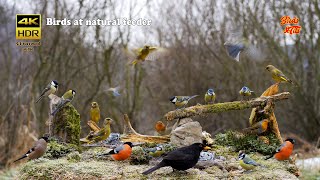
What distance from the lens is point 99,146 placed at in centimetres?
563

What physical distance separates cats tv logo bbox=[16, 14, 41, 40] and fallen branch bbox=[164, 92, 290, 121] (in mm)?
4989

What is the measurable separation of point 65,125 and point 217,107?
A: 187 centimetres

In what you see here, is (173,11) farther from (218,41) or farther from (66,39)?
(66,39)

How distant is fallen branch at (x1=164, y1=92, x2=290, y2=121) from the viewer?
524 centimetres

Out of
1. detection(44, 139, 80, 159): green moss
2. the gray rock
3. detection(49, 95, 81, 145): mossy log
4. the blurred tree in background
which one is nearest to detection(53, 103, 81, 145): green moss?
detection(49, 95, 81, 145): mossy log

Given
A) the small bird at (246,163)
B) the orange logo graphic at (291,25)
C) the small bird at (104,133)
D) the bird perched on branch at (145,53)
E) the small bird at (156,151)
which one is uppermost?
the orange logo graphic at (291,25)

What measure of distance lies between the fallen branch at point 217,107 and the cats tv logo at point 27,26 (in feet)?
16.4

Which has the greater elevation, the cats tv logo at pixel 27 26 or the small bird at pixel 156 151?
the cats tv logo at pixel 27 26

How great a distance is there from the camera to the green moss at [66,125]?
5.36 metres

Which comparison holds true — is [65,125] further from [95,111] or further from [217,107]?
[217,107]

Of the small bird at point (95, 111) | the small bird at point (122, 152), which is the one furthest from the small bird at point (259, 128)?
the small bird at point (95, 111)

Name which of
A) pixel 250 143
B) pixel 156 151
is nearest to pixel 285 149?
pixel 250 143

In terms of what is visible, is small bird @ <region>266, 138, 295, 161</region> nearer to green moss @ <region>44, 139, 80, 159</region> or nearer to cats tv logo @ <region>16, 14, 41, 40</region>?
green moss @ <region>44, 139, 80, 159</region>

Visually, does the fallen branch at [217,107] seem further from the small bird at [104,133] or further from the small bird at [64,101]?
the small bird at [64,101]
